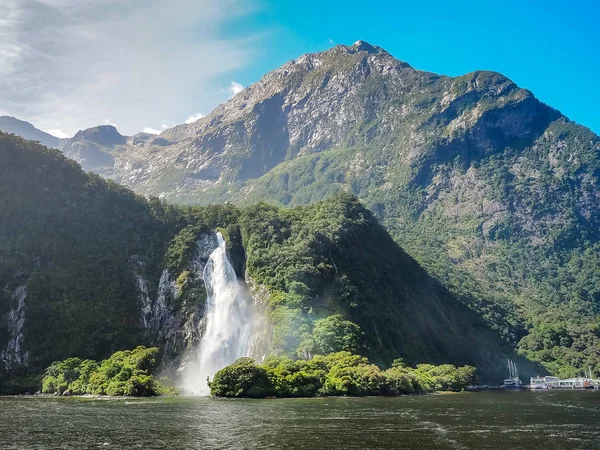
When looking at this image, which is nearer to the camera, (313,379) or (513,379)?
(313,379)

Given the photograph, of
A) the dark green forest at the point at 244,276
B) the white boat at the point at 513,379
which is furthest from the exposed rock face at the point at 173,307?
the white boat at the point at 513,379

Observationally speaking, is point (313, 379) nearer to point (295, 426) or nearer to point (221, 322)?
point (295, 426)

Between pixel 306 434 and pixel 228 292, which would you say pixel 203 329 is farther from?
pixel 306 434

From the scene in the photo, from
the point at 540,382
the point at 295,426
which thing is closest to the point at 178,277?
the point at 295,426

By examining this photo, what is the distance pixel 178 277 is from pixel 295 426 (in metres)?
90.1

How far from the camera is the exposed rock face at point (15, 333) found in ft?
356

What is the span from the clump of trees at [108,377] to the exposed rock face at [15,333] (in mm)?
11300

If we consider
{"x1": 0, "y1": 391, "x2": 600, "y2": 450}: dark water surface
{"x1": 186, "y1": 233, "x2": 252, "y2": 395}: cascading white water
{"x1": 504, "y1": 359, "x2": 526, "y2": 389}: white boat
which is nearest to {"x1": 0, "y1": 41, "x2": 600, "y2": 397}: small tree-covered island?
{"x1": 186, "y1": 233, "x2": 252, "y2": 395}: cascading white water

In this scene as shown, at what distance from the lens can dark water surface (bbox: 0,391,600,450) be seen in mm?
39219

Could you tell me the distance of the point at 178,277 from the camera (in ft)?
435

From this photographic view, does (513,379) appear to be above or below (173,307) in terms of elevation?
below

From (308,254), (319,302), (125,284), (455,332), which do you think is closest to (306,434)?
(319,302)

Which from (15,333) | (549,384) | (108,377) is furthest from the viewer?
(549,384)

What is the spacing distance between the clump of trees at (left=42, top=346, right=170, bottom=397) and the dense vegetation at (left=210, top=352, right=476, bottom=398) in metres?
12.6
